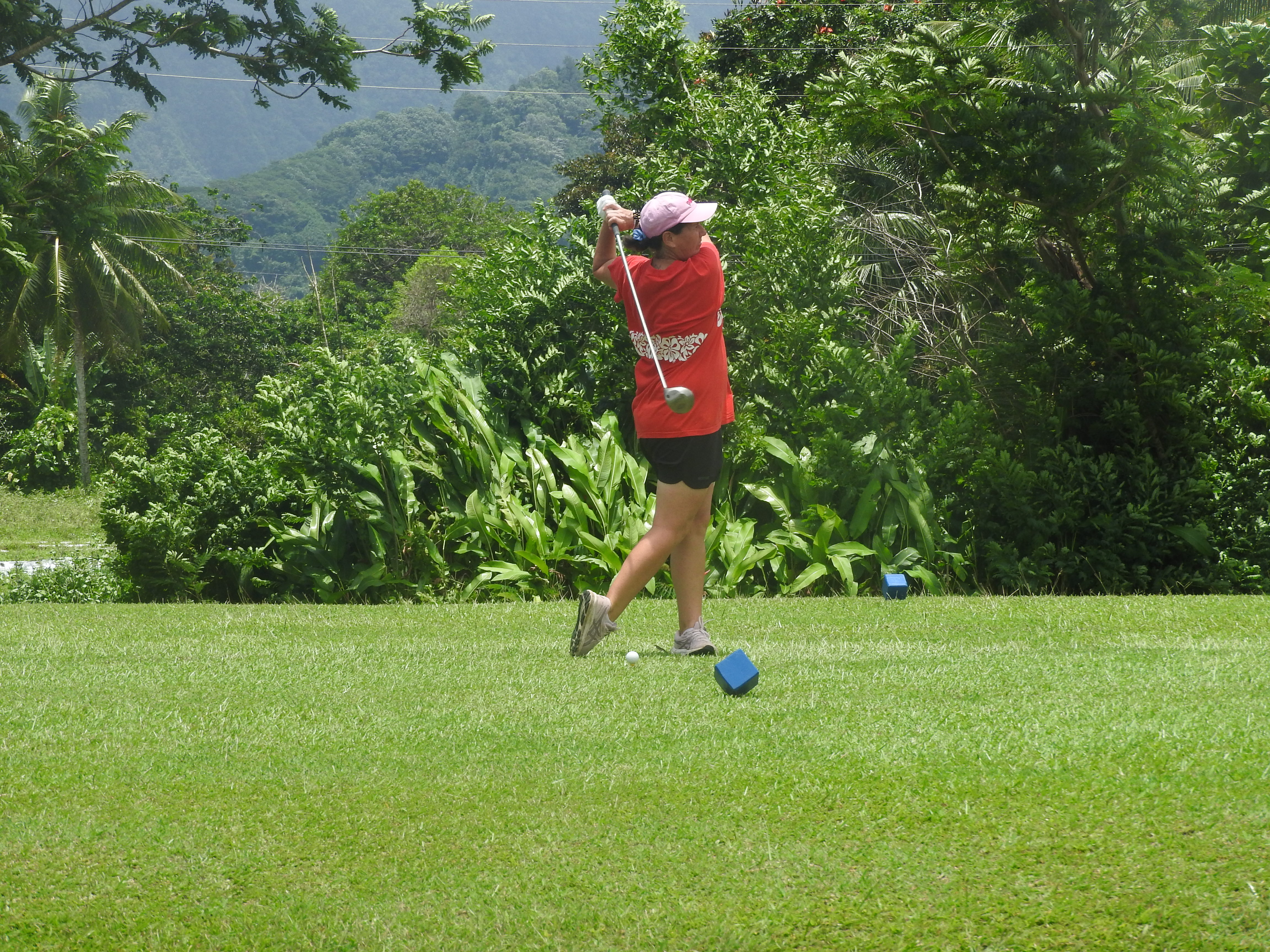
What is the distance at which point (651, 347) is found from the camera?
4793 mm

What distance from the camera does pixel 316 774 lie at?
3.10 meters

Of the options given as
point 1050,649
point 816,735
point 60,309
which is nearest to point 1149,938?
point 816,735

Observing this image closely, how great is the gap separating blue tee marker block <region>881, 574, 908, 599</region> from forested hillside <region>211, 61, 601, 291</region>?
5241 inches

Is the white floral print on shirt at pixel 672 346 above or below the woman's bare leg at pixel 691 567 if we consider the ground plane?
above

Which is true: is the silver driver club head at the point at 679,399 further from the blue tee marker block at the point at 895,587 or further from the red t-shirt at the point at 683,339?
the blue tee marker block at the point at 895,587

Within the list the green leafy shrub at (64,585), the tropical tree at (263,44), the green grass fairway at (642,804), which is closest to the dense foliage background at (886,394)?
the green leafy shrub at (64,585)

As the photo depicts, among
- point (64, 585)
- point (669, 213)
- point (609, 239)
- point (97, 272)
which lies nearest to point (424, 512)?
point (609, 239)

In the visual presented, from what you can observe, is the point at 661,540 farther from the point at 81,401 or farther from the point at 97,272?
the point at 81,401

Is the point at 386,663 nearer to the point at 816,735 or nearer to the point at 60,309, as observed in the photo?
the point at 816,735

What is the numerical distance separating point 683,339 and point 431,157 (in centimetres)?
17293

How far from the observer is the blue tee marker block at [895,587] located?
677cm

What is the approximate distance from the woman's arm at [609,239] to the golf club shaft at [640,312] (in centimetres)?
2

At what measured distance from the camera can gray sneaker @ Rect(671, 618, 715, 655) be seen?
4820 mm

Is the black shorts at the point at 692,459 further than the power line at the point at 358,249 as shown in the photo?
No
